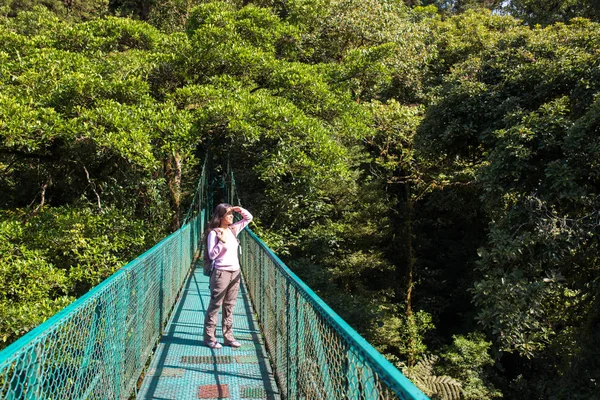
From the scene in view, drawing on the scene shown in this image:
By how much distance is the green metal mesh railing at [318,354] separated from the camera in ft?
3.51

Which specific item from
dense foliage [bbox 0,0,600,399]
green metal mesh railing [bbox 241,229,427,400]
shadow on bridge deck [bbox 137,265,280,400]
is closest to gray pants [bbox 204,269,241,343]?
shadow on bridge deck [bbox 137,265,280,400]

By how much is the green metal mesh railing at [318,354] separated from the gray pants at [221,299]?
0.27 m

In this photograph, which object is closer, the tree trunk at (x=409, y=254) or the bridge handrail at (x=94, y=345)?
the bridge handrail at (x=94, y=345)

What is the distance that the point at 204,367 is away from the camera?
2.90 metres

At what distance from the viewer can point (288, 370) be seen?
2.37 m

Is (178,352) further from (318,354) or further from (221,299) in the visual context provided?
(318,354)

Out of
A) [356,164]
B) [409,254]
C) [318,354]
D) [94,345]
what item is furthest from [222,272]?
[409,254]

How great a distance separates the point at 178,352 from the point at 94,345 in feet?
4.78

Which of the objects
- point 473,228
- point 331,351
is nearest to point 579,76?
point 331,351

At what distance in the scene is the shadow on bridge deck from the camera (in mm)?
2535

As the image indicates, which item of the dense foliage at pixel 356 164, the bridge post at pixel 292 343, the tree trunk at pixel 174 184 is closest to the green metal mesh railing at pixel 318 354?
the bridge post at pixel 292 343

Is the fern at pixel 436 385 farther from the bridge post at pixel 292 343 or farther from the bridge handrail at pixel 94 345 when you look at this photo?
the bridge post at pixel 292 343

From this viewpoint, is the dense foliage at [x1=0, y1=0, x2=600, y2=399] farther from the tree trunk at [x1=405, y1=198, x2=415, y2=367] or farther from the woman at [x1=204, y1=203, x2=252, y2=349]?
the woman at [x1=204, y1=203, x2=252, y2=349]

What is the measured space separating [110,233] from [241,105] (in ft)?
8.85
